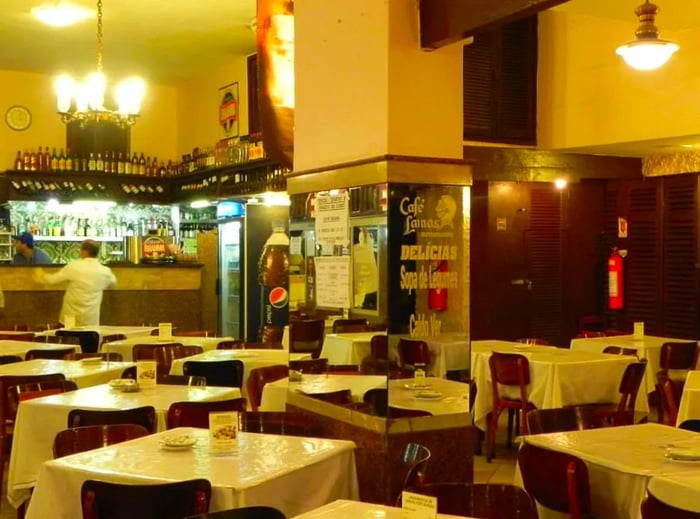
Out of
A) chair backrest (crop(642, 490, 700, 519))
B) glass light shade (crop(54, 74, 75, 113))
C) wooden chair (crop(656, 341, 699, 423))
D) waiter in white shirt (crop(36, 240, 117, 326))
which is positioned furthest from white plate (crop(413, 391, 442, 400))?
waiter in white shirt (crop(36, 240, 117, 326))

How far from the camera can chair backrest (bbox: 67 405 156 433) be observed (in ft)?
15.5

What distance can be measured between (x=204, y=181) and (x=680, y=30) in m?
6.81

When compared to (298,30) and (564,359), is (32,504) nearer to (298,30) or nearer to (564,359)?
(298,30)

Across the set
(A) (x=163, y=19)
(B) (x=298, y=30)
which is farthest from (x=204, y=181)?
(B) (x=298, y=30)

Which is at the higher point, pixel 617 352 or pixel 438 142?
pixel 438 142

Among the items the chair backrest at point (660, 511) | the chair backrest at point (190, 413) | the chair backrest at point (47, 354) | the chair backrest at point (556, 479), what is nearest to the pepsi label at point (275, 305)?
the chair backrest at point (47, 354)

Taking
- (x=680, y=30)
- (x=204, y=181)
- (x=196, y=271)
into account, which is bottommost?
(x=196, y=271)

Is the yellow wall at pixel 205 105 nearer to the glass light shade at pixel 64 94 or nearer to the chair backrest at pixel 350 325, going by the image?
the glass light shade at pixel 64 94

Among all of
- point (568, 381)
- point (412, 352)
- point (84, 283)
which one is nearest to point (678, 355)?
point (568, 381)

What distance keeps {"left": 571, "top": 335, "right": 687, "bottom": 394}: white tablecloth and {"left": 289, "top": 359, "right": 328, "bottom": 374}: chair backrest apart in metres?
3.45

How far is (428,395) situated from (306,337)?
1.00m

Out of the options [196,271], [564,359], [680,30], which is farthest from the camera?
[196,271]

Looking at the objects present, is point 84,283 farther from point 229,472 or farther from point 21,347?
point 229,472

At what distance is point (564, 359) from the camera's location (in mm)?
7051
